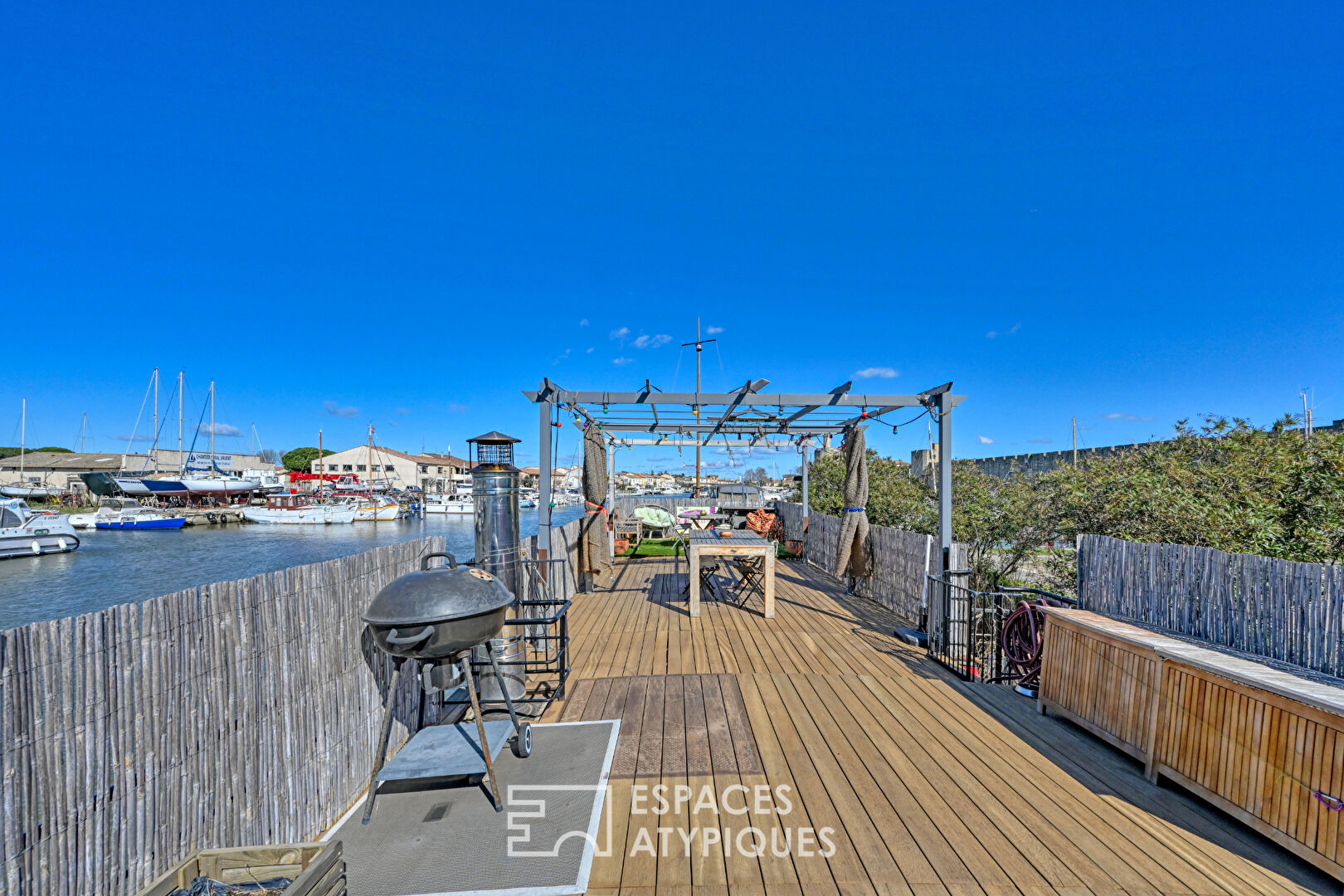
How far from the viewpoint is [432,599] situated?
239 centimetres

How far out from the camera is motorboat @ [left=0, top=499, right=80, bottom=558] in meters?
20.7

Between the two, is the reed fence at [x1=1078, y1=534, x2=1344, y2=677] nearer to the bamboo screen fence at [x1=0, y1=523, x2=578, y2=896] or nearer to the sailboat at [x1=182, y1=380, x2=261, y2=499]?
the bamboo screen fence at [x1=0, y1=523, x2=578, y2=896]

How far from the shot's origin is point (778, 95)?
481 inches

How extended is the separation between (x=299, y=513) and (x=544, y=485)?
38692mm

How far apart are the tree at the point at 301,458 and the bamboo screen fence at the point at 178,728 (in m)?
77.0

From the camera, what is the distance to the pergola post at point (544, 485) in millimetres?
5711

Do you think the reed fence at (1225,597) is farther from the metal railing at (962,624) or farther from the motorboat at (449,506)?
the motorboat at (449,506)

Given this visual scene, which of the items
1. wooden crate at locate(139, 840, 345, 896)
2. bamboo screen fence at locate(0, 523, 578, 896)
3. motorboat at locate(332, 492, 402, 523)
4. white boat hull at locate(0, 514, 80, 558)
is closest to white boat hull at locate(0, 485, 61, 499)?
motorboat at locate(332, 492, 402, 523)

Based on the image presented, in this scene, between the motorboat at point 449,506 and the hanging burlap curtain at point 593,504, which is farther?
the motorboat at point 449,506

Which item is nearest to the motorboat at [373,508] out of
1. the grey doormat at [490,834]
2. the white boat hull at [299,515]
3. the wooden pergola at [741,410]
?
the white boat hull at [299,515]

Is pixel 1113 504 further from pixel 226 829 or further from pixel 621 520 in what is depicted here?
pixel 621 520

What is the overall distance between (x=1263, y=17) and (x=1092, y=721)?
10.7 meters

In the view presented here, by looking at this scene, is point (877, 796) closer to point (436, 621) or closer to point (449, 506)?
point (436, 621)

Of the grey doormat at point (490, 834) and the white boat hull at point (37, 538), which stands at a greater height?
the grey doormat at point (490, 834)
